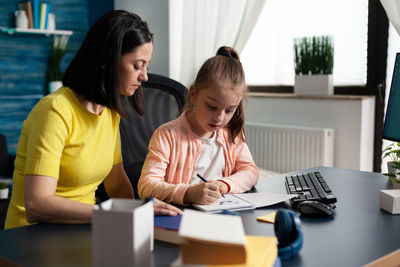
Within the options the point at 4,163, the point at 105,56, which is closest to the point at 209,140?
the point at 105,56

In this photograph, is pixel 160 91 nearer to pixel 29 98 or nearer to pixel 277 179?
pixel 277 179

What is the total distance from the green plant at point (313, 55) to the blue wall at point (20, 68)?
7.35 feet

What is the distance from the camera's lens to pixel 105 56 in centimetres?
120

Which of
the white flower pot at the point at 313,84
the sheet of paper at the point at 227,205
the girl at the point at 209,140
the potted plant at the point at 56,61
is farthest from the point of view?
the potted plant at the point at 56,61

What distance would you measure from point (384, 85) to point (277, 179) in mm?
1527

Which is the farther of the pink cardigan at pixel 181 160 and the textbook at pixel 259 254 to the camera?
the pink cardigan at pixel 181 160

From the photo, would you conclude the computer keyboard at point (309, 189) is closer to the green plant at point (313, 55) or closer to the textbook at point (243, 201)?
the textbook at point (243, 201)

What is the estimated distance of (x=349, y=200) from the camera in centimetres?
121

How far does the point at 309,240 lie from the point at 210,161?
0.62 m

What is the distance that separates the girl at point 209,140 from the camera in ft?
4.33

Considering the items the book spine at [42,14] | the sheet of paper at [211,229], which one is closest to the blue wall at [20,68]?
the book spine at [42,14]

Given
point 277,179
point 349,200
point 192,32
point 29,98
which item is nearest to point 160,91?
point 277,179

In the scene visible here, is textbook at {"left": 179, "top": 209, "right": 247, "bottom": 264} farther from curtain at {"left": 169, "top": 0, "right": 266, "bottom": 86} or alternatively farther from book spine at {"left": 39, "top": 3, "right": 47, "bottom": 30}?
book spine at {"left": 39, "top": 3, "right": 47, "bottom": 30}

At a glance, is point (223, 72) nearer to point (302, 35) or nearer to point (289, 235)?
point (289, 235)
